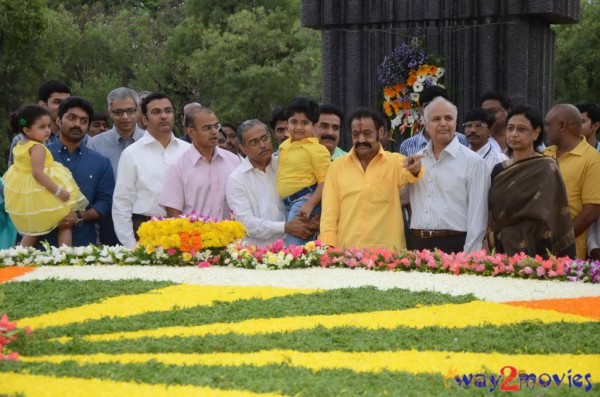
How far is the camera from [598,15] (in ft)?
124

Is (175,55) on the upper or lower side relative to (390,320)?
upper

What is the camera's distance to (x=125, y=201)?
10055 mm

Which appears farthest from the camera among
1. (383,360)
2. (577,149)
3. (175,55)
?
(175,55)

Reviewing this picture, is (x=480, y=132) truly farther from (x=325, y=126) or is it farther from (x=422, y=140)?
(x=325, y=126)

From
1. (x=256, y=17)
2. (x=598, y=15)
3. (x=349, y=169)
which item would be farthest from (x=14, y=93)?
(x=349, y=169)

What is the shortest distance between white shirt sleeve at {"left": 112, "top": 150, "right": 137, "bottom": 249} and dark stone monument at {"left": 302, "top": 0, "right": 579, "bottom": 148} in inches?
134

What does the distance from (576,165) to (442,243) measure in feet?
4.20

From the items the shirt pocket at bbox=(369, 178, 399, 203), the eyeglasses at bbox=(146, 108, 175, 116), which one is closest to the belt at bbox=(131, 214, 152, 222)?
the eyeglasses at bbox=(146, 108, 175, 116)

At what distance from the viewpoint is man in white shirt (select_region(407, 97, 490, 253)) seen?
8.95 m

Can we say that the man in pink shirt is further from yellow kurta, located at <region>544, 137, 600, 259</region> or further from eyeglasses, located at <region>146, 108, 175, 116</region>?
yellow kurta, located at <region>544, 137, 600, 259</region>

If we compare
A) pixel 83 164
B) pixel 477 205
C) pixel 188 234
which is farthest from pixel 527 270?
pixel 83 164

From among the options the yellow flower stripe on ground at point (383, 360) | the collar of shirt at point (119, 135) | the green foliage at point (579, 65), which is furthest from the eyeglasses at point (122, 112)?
Result: the green foliage at point (579, 65)

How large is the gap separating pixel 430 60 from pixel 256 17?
122 ft

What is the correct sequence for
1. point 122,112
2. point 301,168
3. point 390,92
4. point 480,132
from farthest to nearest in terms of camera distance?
point 390,92, point 122,112, point 480,132, point 301,168
